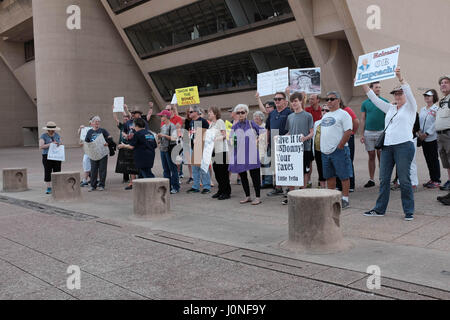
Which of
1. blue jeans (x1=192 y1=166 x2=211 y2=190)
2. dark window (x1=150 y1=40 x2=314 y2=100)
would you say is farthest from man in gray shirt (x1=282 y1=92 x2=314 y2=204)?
dark window (x1=150 y1=40 x2=314 y2=100)

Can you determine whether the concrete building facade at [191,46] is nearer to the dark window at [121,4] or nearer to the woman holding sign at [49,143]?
the dark window at [121,4]

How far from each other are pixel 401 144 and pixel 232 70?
27488 mm

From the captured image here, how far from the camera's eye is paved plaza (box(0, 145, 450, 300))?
12.4 ft

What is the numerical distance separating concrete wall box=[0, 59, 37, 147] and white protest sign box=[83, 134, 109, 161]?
4190 centimetres

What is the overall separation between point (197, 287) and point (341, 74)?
2386 centimetres

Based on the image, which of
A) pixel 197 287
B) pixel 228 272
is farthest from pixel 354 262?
pixel 197 287

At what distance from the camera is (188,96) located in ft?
38.4

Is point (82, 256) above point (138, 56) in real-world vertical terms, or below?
below

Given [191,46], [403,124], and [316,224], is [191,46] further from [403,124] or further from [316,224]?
[316,224]

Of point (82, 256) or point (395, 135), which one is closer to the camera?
point (82, 256)

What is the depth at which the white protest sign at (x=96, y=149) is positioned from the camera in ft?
34.5

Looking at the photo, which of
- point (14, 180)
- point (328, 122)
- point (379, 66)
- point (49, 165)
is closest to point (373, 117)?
point (328, 122)

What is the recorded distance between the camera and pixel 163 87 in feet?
126

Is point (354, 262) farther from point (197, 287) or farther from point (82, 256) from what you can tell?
point (82, 256)
